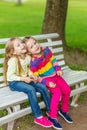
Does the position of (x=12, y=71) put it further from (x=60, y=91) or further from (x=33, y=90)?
(x=60, y=91)

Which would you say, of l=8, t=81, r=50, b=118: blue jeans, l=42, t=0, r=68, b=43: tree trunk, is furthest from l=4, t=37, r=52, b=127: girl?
l=42, t=0, r=68, b=43: tree trunk

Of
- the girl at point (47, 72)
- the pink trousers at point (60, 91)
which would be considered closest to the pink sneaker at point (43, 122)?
the pink trousers at point (60, 91)

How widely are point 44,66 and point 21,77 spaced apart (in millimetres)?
461

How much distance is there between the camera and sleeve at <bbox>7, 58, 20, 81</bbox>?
6.00 m

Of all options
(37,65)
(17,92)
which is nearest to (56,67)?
(37,65)

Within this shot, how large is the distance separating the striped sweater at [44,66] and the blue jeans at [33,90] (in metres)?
0.14

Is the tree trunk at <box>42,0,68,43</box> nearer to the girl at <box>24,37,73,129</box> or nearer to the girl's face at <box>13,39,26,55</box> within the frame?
the girl at <box>24,37,73,129</box>

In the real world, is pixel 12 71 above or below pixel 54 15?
above

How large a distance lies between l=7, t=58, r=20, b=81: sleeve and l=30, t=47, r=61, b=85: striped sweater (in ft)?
0.92

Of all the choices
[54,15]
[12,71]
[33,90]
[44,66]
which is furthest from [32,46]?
[54,15]

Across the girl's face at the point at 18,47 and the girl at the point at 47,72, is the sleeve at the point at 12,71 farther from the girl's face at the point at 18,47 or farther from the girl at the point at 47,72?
the girl at the point at 47,72

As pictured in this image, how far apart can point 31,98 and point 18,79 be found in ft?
1.10

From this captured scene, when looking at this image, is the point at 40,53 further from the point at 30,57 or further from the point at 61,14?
the point at 61,14

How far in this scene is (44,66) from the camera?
20.7 feet
